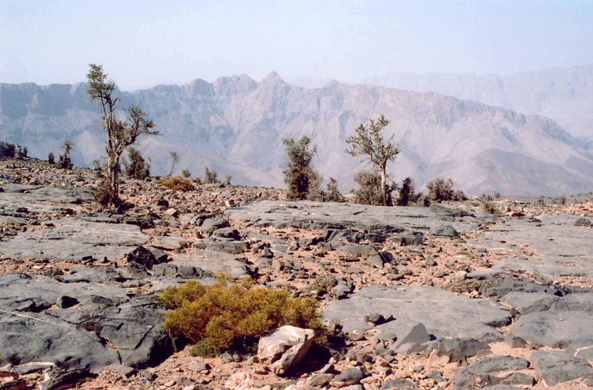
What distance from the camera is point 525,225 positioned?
21.5 metres

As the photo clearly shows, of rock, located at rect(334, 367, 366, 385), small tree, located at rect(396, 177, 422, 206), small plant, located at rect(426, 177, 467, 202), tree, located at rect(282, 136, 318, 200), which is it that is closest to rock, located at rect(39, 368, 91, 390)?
rock, located at rect(334, 367, 366, 385)

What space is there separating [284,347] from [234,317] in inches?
44.4

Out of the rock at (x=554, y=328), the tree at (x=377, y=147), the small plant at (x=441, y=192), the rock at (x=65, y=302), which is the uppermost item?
the tree at (x=377, y=147)

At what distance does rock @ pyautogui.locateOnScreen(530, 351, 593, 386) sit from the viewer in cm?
605

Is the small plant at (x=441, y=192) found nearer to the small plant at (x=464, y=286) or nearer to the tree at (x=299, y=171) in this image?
the tree at (x=299, y=171)

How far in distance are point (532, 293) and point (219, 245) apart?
364 inches

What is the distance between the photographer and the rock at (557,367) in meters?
6.05

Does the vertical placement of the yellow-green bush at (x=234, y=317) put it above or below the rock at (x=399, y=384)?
above

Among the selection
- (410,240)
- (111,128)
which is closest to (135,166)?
(111,128)

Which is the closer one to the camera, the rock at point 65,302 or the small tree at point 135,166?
the rock at point 65,302

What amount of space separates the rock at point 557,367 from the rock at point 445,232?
12.0 metres

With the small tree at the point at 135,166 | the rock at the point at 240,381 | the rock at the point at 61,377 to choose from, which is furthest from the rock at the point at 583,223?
the small tree at the point at 135,166

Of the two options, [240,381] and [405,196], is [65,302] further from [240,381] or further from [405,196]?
[405,196]

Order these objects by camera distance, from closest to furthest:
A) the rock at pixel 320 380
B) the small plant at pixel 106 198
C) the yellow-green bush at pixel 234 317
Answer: the rock at pixel 320 380
the yellow-green bush at pixel 234 317
the small plant at pixel 106 198
